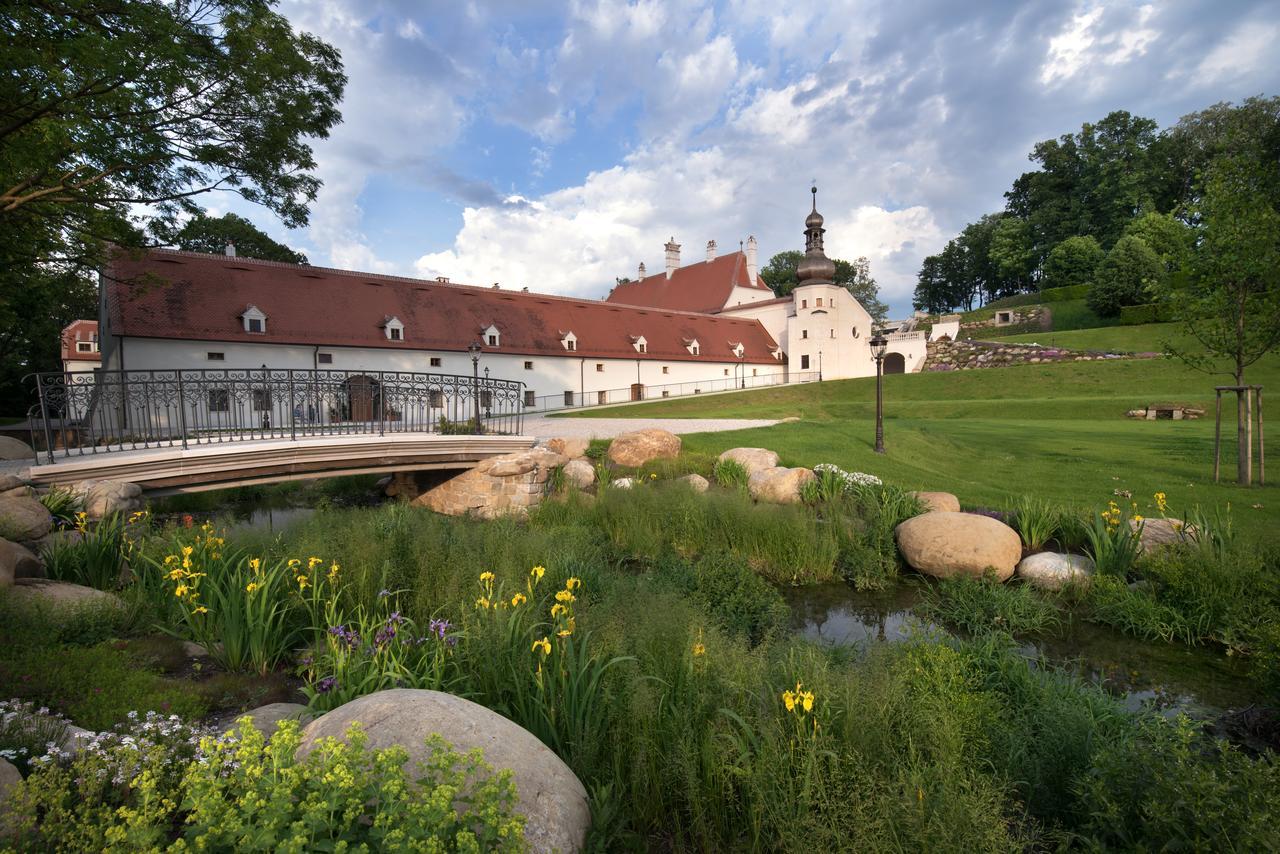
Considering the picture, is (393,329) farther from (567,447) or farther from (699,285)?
(699,285)

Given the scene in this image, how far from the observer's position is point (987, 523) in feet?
27.2

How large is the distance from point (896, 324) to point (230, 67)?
169 feet

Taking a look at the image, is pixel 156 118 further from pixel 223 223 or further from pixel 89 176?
pixel 223 223

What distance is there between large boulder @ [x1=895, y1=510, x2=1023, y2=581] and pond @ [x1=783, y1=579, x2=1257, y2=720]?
610 mm

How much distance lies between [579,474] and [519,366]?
24510 mm

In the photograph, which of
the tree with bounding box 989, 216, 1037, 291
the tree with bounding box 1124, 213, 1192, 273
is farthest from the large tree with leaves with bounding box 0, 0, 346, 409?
the tree with bounding box 989, 216, 1037, 291

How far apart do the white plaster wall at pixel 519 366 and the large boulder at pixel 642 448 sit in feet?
38.2

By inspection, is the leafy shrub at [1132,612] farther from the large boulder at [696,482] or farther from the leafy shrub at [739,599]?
the large boulder at [696,482]

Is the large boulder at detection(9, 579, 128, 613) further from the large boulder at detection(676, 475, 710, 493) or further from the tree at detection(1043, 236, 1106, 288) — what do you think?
the tree at detection(1043, 236, 1106, 288)

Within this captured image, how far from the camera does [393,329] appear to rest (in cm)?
3203

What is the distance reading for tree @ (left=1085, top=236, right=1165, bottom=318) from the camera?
147ft

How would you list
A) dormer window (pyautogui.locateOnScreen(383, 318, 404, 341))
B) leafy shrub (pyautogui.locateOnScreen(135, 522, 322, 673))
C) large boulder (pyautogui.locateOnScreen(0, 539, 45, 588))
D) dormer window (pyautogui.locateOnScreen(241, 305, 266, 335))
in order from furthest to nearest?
dormer window (pyautogui.locateOnScreen(383, 318, 404, 341))
dormer window (pyautogui.locateOnScreen(241, 305, 266, 335))
large boulder (pyautogui.locateOnScreen(0, 539, 45, 588))
leafy shrub (pyautogui.locateOnScreen(135, 522, 322, 673))

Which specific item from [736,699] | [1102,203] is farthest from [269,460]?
[1102,203]

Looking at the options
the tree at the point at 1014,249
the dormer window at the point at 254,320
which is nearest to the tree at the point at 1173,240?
the dormer window at the point at 254,320
